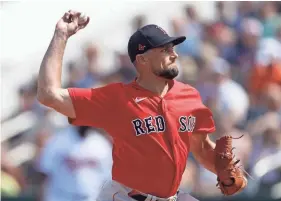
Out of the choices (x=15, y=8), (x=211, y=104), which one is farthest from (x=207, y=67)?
(x=15, y=8)

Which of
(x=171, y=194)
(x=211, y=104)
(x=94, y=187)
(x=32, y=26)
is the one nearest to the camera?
(x=171, y=194)

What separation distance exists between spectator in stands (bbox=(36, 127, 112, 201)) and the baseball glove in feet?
8.15

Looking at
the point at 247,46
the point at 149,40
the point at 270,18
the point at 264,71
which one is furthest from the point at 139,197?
the point at 270,18

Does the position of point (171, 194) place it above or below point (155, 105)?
below

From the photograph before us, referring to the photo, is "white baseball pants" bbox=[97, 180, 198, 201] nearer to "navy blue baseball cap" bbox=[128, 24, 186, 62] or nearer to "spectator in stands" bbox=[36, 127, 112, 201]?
"navy blue baseball cap" bbox=[128, 24, 186, 62]

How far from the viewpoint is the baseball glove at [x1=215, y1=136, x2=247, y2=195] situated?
15.6 feet

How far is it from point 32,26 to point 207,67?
219cm

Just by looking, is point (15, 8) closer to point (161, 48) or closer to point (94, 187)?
point (94, 187)

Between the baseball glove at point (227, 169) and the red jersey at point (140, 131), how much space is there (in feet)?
0.92

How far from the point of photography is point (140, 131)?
4520mm

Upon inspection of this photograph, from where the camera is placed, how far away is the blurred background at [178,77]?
764 centimetres

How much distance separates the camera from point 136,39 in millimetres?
4730

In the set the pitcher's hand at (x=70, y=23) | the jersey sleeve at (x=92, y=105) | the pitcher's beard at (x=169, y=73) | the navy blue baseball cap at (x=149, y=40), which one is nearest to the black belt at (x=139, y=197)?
the jersey sleeve at (x=92, y=105)

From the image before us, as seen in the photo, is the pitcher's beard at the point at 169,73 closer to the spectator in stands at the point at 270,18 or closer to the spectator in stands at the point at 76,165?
the spectator in stands at the point at 76,165
